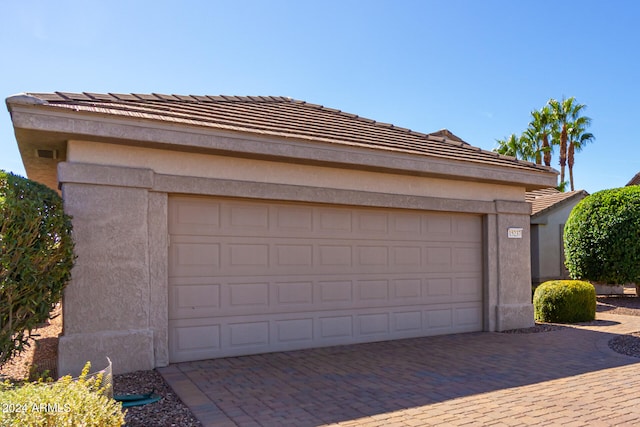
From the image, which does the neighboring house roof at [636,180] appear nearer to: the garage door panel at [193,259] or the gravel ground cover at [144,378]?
the gravel ground cover at [144,378]

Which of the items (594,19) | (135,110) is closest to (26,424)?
(135,110)

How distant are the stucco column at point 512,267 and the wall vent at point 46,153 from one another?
27.1 ft

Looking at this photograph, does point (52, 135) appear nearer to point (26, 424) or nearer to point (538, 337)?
point (26, 424)

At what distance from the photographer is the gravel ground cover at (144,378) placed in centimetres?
473

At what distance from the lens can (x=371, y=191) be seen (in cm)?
874

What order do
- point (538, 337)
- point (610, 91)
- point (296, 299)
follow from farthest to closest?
A: point (610, 91)
point (538, 337)
point (296, 299)

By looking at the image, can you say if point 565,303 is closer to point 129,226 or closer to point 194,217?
point 194,217

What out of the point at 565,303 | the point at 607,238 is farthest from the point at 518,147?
the point at 565,303

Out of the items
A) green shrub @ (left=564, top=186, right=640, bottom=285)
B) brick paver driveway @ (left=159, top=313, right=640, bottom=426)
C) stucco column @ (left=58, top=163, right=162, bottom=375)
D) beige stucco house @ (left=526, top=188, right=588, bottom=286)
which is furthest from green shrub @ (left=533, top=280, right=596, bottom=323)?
stucco column @ (left=58, top=163, right=162, bottom=375)

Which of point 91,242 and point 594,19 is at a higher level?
point 594,19

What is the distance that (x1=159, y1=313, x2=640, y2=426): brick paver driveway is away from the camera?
489 centimetres

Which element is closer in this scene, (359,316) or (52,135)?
(52,135)

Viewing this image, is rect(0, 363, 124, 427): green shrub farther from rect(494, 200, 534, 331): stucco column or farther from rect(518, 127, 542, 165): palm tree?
rect(518, 127, 542, 165): palm tree

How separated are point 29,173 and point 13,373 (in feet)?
15.1
